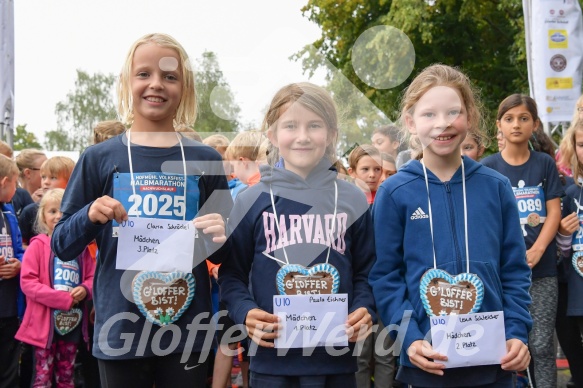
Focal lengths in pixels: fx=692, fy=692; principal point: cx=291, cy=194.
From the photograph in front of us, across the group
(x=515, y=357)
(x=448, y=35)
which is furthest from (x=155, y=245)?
(x=448, y=35)

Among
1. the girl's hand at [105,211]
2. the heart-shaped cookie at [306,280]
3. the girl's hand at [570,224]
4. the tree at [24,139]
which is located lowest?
the heart-shaped cookie at [306,280]

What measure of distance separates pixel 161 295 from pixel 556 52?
5773mm

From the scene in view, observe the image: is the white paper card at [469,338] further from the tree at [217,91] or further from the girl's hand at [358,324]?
the tree at [217,91]

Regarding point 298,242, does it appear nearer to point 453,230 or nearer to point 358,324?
point 358,324

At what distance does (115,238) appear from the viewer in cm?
249

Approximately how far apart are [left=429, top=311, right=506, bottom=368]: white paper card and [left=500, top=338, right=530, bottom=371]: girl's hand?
0.02m

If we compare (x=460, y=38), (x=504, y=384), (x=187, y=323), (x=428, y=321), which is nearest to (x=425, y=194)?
(x=428, y=321)

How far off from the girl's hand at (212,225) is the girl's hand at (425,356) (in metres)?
0.77

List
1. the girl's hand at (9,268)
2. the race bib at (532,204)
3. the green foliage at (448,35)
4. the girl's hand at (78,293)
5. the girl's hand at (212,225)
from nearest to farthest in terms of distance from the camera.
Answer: the girl's hand at (212,225)
the race bib at (532,204)
the girl's hand at (78,293)
the girl's hand at (9,268)
the green foliage at (448,35)

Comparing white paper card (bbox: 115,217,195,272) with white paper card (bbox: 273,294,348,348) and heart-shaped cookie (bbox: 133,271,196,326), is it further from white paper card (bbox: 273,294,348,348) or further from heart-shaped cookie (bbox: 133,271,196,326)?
white paper card (bbox: 273,294,348,348)

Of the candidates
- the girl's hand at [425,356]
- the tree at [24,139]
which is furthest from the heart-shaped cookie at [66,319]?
the tree at [24,139]

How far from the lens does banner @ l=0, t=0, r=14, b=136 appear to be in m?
7.18

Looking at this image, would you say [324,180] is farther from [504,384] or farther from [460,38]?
[460,38]

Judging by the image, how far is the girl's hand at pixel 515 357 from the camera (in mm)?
2404
